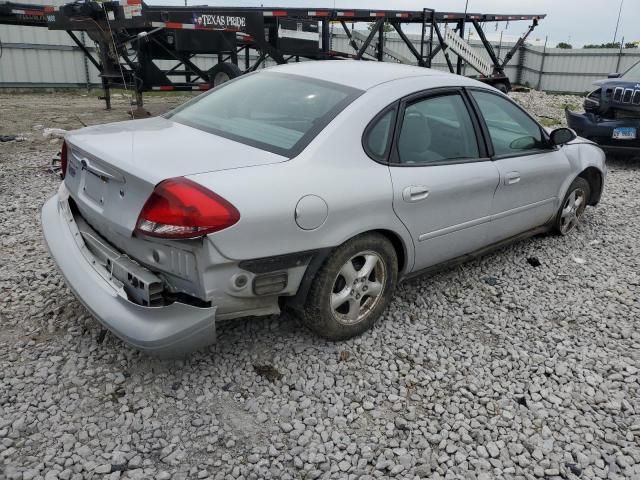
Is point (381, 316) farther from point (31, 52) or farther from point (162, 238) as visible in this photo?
point (31, 52)

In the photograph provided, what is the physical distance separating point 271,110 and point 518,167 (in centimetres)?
187

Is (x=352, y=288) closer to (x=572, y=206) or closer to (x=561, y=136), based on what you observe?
(x=561, y=136)

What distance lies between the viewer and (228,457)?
2.27 m

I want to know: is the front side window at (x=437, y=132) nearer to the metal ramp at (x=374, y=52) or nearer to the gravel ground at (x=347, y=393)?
the gravel ground at (x=347, y=393)

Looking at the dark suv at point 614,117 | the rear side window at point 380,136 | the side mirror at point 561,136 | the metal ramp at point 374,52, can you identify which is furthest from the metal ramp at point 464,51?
the rear side window at point 380,136

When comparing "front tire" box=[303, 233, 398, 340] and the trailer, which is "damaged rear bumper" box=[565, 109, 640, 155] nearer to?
the trailer

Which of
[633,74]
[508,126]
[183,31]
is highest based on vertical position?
[183,31]

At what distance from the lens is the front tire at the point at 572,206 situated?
4.70 meters

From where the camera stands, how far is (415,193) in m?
3.07

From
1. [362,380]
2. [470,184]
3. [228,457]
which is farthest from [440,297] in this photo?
[228,457]

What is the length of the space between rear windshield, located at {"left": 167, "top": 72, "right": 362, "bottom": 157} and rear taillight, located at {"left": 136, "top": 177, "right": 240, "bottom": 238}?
53 centimetres

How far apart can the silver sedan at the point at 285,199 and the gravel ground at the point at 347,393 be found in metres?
0.32

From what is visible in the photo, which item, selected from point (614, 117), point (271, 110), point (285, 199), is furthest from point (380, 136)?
point (614, 117)

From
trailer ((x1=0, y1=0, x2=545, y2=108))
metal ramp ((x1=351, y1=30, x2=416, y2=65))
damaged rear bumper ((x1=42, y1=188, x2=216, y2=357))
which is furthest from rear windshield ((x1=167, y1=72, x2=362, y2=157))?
metal ramp ((x1=351, y1=30, x2=416, y2=65))
